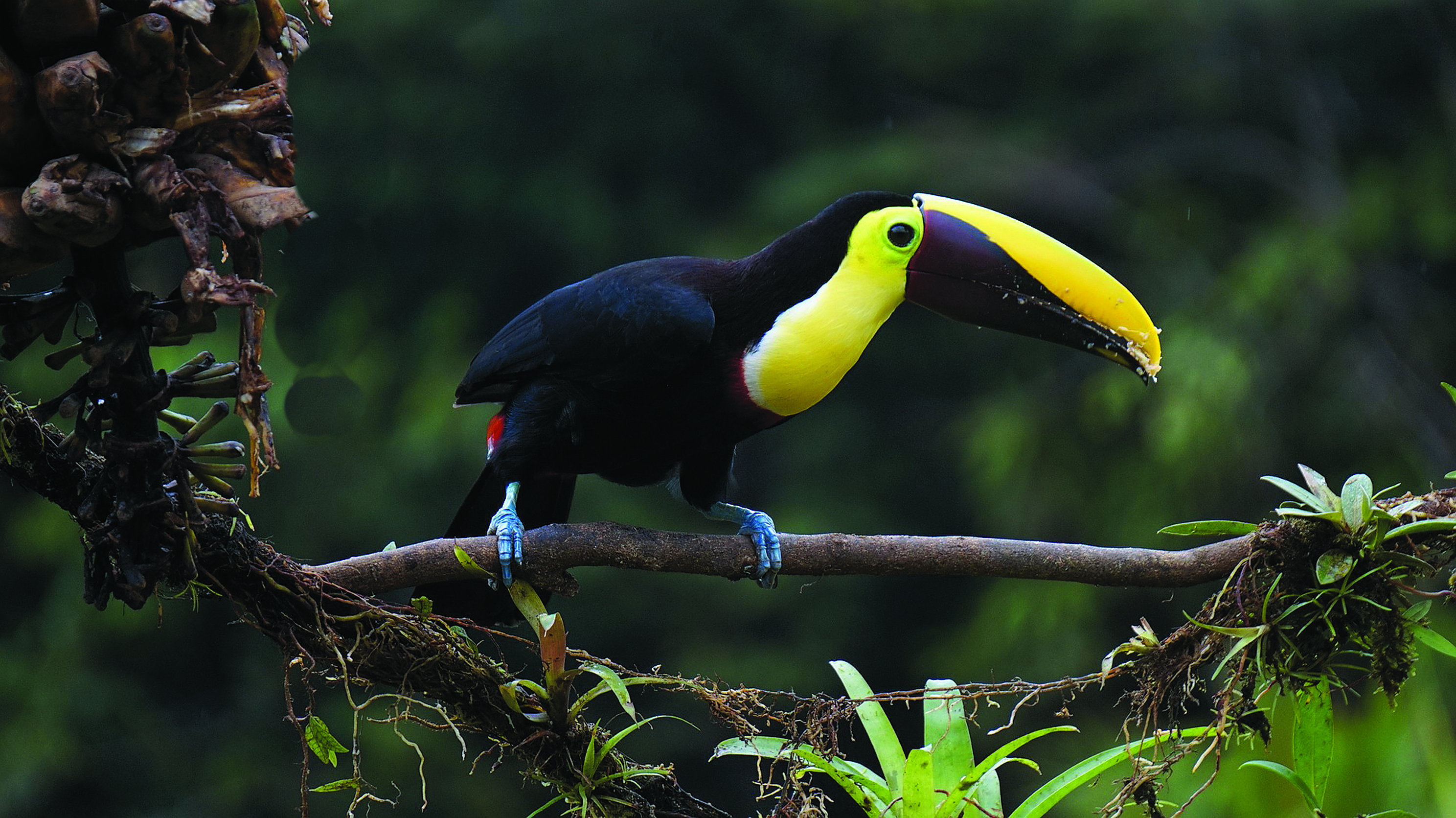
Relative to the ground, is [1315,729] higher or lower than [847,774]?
higher

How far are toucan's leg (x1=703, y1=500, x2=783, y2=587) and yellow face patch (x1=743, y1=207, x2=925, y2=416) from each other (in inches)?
7.6

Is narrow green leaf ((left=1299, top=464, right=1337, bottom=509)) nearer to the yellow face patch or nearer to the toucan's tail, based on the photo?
the yellow face patch

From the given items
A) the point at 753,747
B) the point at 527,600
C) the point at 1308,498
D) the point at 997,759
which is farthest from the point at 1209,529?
the point at 527,600

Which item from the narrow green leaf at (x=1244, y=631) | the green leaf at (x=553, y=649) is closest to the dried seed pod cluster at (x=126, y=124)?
the green leaf at (x=553, y=649)

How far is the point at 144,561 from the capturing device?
3.89 ft

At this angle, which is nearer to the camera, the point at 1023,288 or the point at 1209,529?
the point at 1209,529

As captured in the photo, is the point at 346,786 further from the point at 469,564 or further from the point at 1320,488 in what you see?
the point at 1320,488

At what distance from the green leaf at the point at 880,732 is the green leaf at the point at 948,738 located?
4 centimetres

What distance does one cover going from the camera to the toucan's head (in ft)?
6.10

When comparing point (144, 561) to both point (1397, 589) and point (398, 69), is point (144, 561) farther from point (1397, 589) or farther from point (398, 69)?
point (398, 69)

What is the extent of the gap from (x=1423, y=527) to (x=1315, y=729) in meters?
0.25

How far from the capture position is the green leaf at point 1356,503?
1.34 m

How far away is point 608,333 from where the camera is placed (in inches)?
77.3

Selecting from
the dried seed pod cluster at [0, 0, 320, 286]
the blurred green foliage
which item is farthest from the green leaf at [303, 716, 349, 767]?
the blurred green foliage
